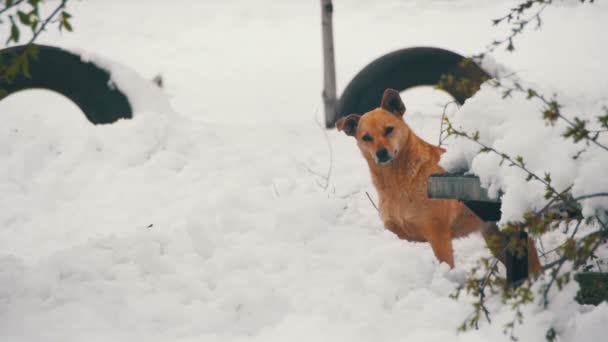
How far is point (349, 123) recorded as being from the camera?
4027 millimetres

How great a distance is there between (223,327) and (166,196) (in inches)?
122

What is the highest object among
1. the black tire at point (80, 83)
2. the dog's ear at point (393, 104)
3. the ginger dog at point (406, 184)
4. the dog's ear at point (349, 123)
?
the dog's ear at point (393, 104)

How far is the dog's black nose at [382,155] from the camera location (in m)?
3.82

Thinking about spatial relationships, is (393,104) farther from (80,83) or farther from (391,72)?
(80,83)

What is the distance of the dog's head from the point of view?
3842 mm

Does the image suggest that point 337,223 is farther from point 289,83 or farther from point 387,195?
point 289,83

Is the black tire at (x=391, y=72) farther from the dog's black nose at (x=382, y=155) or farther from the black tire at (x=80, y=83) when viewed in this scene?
the dog's black nose at (x=382, y=155)

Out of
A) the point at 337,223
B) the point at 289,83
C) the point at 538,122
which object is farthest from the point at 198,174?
the point at 289,83

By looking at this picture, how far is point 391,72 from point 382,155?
154 inches

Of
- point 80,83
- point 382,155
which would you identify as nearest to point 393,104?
point 382,155

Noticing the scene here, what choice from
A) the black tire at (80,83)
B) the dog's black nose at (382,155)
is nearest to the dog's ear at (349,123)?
the dog's black nose at (382,155)

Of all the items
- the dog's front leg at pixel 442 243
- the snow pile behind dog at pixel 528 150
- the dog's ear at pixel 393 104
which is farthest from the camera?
the dog's ear at pixel 393 104

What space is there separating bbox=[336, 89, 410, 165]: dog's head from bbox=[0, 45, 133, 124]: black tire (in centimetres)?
499

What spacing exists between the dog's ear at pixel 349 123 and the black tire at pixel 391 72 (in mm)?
3358
